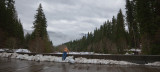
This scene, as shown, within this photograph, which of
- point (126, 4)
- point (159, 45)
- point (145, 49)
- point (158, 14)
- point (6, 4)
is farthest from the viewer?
point (6, 4)

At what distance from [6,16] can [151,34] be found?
136 feet

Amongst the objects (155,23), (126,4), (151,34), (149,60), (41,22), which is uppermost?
(126,4)

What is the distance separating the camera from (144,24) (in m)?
23.5

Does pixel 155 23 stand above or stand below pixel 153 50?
above

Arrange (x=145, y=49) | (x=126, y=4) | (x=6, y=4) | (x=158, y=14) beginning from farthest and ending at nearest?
(x=6, y=4), (x=126, y=4), (x=145, y=49), (x=158, y=14)

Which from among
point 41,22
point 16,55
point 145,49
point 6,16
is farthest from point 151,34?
point 6,16

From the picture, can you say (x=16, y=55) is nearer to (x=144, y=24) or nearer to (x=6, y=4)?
(x=144, y=24)

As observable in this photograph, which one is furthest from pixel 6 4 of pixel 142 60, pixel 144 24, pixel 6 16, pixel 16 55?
pixel 142 60

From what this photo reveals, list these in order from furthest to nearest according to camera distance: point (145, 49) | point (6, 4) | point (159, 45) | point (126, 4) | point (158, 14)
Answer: point (6, 4), point (126, 4), point (145, 49), point (158, 14), point (159, 45)

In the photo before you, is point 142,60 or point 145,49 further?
point 145,49

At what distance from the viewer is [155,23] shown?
21.8 meters

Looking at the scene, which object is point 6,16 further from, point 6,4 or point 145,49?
point 145,49

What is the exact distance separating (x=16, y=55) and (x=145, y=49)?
65.4 ft

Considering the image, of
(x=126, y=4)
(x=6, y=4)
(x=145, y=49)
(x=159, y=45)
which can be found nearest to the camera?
(x=159, y=45)
